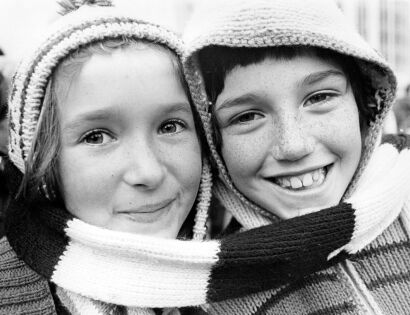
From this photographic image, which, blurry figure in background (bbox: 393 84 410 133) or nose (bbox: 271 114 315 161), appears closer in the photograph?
nose (bbox: 271 114 315 161)

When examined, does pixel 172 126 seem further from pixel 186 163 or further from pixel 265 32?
pixel 265 32

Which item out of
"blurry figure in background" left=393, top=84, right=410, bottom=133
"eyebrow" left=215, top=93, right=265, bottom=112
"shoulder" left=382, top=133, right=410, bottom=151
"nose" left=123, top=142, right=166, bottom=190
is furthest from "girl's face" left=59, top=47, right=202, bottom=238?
"blurry figure in background" left=393, top=84, right=410, bottom=133

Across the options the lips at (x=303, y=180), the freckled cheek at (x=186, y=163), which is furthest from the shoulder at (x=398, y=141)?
the freckled cheek at (x=186, y=163)

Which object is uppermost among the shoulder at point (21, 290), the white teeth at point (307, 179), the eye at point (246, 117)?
the eye at point (246, 117)

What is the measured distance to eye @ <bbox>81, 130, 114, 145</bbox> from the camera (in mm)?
1191

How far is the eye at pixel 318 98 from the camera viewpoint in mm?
1252

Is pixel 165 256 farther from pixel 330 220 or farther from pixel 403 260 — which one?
pixel 403 260

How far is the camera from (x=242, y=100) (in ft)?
4.08

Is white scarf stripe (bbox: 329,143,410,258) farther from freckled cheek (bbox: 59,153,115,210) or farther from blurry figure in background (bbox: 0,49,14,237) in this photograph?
blurry figure in background (bbox: 0,49,14,237)

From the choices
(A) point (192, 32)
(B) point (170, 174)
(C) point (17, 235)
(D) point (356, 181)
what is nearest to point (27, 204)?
(C) point (17, 235)

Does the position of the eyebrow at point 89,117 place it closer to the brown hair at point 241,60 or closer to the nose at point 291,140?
the brown hair at point 241,60

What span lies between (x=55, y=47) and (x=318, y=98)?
635 millimetres

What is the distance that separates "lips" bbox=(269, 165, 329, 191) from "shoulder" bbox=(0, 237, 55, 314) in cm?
60

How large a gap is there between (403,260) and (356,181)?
228mm
